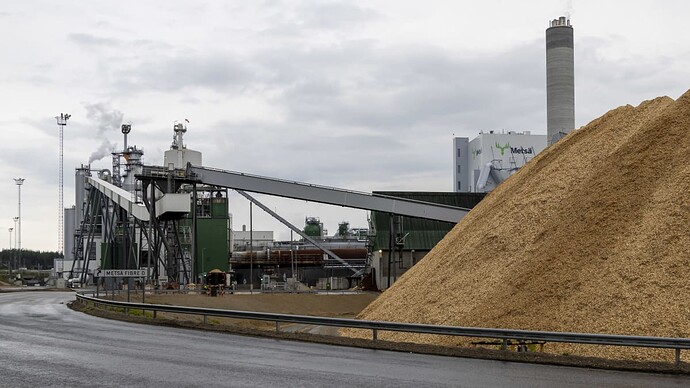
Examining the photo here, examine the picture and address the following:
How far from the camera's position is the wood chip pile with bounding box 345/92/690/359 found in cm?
1903

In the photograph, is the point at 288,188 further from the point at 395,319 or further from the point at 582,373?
the point at 582,373

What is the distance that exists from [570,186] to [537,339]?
29.5ft

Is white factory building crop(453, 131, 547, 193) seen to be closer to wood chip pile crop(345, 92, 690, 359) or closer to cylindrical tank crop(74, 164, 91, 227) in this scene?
cylindrical tank crop(74, 164, 91, 227)

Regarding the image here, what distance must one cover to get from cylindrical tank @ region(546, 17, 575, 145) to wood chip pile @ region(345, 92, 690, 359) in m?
43.8

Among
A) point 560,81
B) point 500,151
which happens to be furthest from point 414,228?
point 500,151

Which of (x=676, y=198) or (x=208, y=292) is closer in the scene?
(x=676, y=198)

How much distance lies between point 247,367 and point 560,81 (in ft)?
208

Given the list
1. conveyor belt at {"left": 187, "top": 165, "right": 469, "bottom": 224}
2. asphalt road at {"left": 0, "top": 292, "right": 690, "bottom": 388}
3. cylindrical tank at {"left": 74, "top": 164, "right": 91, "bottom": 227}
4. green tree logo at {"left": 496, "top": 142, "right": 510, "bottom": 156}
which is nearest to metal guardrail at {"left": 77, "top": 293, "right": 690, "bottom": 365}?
asphalt road at {"left": 0, "top": 292, "right": 690, "bottom": 388}

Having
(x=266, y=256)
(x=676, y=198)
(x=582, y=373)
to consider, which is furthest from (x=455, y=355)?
(x=266, y=256)

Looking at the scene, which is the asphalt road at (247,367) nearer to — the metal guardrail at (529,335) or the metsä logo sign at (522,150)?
the metal guardrail at (529,335)

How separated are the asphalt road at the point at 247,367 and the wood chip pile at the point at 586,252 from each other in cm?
384

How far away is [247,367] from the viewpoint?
14.3 meters

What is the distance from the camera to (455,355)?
17344 mm

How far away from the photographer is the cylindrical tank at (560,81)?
71.9 meters
